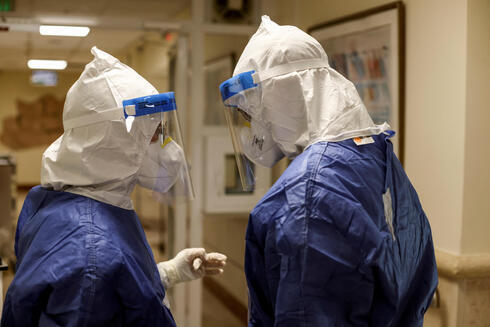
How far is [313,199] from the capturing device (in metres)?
1.25

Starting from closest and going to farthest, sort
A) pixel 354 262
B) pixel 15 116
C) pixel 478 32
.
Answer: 1. pixel 354 262
2. pixel 478 32
3. pixel 15 116

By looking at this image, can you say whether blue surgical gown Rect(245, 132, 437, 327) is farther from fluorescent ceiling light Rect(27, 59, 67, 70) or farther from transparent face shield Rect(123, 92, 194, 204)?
fluorescent ceiling light Rect(27, 59, 67, 70)

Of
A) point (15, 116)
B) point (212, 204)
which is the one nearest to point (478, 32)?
point (212, 204)

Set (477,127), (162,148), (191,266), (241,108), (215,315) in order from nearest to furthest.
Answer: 1. (241,108)
2. (162,148)
3. (191,266)
4. (477,127)
5. (215,315)

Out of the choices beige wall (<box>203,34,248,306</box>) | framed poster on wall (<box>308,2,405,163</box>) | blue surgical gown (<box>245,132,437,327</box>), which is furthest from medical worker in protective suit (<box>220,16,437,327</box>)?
beige wall (<box>203,34,248,306</box>)

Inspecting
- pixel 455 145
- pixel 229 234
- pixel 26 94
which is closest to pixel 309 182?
pixel 455 145

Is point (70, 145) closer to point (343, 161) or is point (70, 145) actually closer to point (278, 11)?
point (343, 161)

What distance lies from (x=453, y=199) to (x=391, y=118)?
515mm

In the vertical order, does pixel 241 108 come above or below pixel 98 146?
above

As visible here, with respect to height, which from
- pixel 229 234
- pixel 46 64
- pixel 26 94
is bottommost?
pixel 229 234

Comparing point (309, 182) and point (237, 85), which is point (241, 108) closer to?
point (237, 85)

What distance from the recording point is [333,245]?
4.02 ft

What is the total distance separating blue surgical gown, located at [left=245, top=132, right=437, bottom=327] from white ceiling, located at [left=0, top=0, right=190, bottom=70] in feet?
7.04

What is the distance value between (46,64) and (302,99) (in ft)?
7.93
